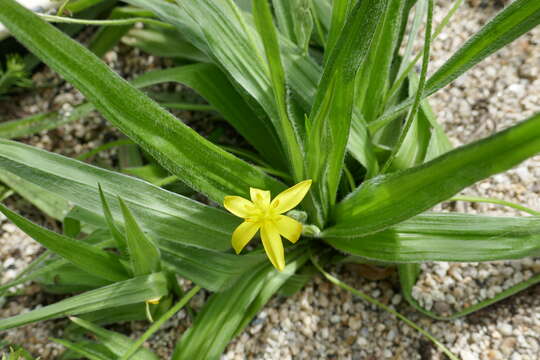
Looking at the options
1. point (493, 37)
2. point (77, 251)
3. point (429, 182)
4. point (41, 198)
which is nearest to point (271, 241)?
point (429, 182)

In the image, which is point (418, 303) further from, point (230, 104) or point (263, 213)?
point (230, 104)

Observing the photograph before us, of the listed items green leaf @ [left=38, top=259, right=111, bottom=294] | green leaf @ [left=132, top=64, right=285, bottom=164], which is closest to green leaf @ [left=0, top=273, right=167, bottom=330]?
green leaf @ [left=38, top=259, right=111, bottom=294]

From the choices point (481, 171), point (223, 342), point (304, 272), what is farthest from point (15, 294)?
point (481, 171)

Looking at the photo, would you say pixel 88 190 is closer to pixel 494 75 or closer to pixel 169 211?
pixel 169 211

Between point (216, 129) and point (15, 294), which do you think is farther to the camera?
point (216, 129)

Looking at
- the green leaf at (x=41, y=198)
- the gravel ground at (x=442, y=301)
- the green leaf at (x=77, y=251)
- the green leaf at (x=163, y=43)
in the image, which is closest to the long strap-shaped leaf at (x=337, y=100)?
the gravel ground at (x=442, y=301)

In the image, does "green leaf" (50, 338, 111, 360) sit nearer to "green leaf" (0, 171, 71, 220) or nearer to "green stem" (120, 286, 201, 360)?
"green stem" (120, 286, 201, 360)

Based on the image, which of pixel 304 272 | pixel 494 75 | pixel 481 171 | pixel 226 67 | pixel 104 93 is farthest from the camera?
pixel 494 75
